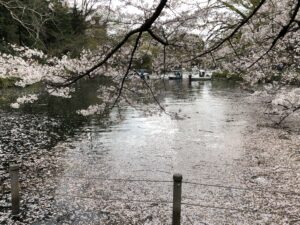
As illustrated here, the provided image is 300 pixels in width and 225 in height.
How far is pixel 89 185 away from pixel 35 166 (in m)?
2.39

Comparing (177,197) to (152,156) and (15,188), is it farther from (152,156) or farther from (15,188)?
(152,156)

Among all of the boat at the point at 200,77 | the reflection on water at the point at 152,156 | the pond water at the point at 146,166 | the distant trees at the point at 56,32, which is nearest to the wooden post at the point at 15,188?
the pond water at the point at 146,166

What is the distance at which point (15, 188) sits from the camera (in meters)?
6.45

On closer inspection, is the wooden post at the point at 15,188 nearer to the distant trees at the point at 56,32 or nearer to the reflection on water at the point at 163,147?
the reflection on water at the point at 163,147

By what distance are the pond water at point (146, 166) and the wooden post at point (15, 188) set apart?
770mm

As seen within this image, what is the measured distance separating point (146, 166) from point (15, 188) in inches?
175

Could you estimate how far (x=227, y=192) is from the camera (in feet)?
26.4

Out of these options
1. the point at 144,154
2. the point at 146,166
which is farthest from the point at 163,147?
the point at 146,166

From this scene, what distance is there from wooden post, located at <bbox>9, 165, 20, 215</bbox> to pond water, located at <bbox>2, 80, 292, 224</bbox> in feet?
2.53

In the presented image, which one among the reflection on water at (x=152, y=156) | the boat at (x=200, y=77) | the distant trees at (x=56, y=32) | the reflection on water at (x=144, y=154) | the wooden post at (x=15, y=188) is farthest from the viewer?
the boat at (x=200, y=77)

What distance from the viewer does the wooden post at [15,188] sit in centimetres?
624

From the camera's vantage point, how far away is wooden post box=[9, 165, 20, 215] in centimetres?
624

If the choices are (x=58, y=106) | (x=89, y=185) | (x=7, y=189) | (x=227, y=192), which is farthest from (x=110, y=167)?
(x=58, y=106)

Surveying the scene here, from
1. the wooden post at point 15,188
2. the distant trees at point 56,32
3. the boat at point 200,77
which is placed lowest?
the wooden post at point 15,188
